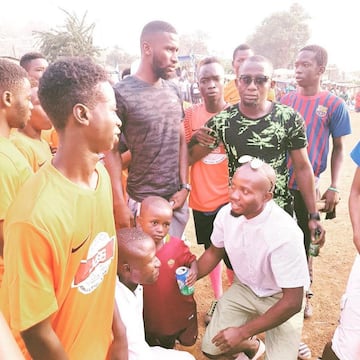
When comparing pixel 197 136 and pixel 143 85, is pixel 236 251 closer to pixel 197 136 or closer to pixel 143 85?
pixel 197 136

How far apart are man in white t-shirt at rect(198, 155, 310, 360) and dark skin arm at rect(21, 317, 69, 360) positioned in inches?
57.4

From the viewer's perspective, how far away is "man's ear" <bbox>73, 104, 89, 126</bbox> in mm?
1538

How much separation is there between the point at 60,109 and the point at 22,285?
704 mm

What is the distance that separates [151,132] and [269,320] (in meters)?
1.65

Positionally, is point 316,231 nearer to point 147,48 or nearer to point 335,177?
point 335,177

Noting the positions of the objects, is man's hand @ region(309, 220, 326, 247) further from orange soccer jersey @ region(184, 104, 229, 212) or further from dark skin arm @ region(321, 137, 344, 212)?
orange soccer jersey @ region(184, 104, 229, 212)

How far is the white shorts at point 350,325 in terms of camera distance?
8.44 feet

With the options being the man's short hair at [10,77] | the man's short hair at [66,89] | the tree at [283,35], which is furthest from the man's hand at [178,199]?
the tree at [283,35]

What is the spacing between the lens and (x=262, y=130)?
120 inches

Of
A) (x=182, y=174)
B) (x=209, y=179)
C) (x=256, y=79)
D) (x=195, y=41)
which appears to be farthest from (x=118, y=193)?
(x=195, y=41)

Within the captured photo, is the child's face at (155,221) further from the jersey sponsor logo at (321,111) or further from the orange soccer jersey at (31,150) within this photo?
the jersey sponsor logo at (321,111)

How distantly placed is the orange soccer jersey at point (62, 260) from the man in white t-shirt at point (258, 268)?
1.12 meters

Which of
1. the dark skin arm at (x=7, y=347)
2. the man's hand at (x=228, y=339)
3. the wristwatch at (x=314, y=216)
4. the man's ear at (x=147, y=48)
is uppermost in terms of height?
the man's ear at (x=147, y=48)

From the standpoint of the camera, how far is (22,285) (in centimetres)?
137
